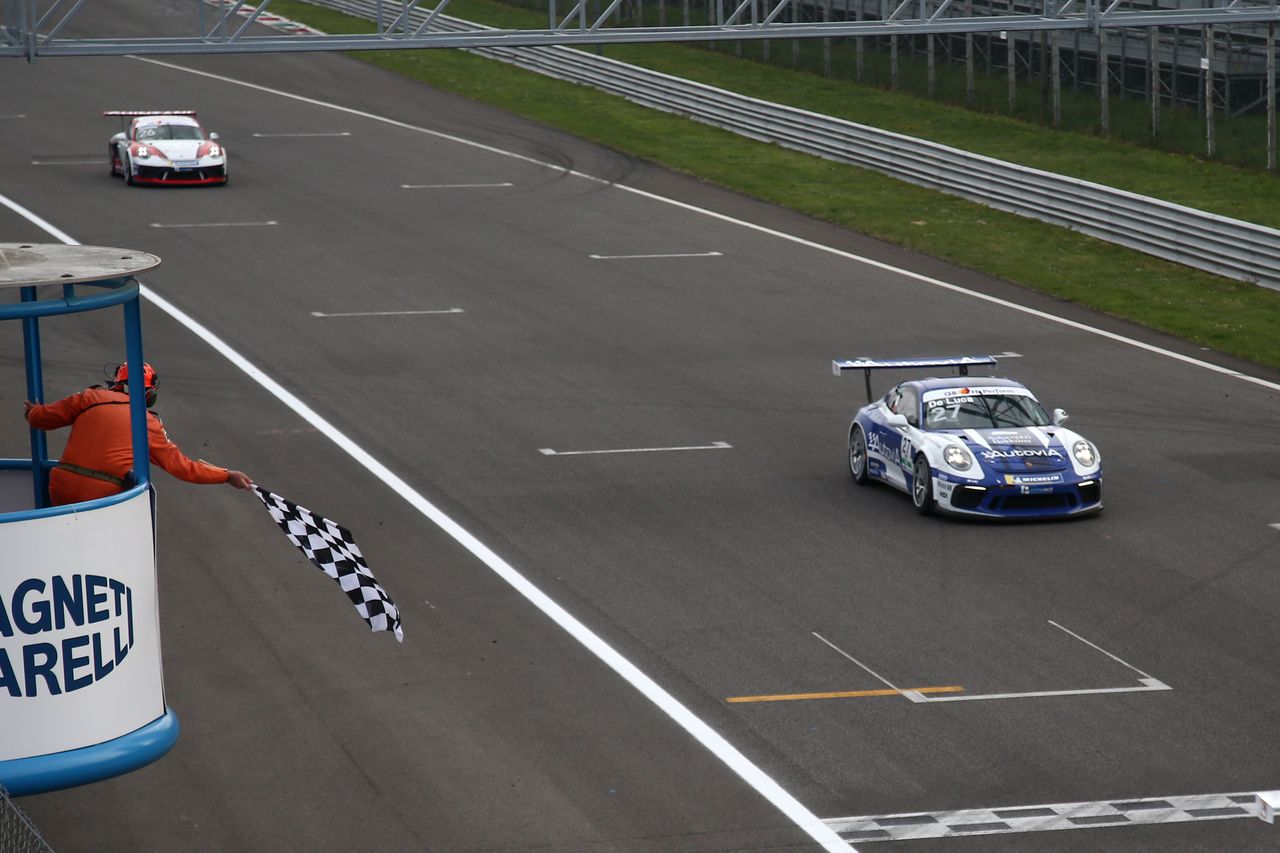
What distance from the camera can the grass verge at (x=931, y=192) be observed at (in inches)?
1046

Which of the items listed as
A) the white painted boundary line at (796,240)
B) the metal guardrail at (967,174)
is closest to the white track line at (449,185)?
the white painted boundary line at (796,240)

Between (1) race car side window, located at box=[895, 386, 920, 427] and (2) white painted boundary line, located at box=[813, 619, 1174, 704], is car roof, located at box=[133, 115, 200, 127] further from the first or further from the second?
(2) white painted boundary line, located at box=[813, 619, 1174, 704]

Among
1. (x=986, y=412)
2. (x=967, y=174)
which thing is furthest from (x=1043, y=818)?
(x=967, y=174)

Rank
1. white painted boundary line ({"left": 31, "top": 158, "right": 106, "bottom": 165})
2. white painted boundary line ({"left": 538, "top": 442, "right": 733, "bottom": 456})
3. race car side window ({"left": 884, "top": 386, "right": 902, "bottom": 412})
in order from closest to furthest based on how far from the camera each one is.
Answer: race car side window ({"left": 884, "top": 386, "right": 902, "bottom": 412}) < white painted boundary line ({"left": 538, "top": 442, "right": 733, "bottom": 456}) < white painted boundary line ({"left": 31, "top": 158, "right": 106, "bottom": 165})

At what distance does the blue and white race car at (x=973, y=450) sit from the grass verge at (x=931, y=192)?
7.71m

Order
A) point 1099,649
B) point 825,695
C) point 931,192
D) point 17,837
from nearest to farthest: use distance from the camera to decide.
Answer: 1. point 17,837
2. point 825,695
3. point 1099,649
4. point 931,192

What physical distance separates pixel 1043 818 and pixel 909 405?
7850 mm

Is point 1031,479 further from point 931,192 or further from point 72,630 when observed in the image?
point 931,192

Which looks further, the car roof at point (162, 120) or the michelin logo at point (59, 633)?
the car roof at point (162, 120)

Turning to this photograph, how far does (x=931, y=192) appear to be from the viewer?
113 feet

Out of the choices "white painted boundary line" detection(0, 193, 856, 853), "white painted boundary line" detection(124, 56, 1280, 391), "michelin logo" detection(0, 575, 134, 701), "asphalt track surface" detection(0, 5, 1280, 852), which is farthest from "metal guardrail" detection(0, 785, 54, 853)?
"white painted boundary line" detection(124, 56, 1280, 391)

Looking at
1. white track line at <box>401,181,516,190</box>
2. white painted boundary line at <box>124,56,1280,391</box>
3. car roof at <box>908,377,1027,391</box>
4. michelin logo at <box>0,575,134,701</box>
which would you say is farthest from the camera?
white track line at <box>401,181,516,190</box>

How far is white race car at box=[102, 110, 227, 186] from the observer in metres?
34.5

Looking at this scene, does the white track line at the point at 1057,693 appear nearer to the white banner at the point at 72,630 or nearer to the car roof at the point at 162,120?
the white banner at the point at 72,630
